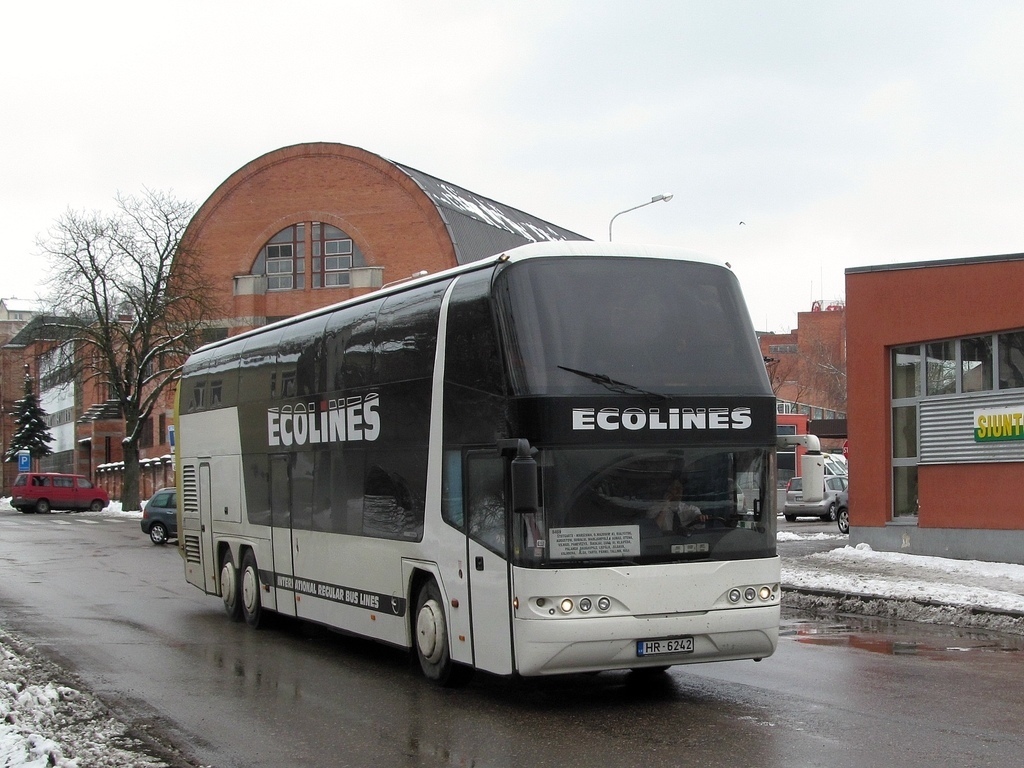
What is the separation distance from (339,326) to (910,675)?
6.49m

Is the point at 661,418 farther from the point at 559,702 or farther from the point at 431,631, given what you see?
the point at 431,631

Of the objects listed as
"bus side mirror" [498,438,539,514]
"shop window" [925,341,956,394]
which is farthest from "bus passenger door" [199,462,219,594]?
"shop window" [925,341,956,394]

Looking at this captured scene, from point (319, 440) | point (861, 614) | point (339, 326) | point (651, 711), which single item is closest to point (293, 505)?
point (319, 440)

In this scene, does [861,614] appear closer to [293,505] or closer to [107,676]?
[293,505]

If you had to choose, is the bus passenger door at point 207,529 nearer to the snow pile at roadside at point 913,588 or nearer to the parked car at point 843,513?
the snow pile at roadside at point 913,588

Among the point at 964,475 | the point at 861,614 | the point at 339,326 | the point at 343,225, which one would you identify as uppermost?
the point at 343,225

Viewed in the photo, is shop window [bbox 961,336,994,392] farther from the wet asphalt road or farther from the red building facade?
the wet asphalt road

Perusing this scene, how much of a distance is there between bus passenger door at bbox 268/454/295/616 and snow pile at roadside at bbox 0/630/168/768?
9.88 ft

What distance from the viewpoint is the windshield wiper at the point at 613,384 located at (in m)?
9.51

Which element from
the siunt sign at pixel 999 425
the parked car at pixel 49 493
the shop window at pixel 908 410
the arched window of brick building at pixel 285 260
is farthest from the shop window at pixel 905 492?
the parked car at pixel 49 493

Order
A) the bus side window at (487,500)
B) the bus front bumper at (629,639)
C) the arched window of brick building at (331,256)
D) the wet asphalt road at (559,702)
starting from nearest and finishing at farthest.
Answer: the wet asphalt road at (559,702), the bus front bumper at (629,639), the bus side window at (487,500), the arched window of brick building at (331,256)

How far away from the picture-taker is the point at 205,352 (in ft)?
57.5

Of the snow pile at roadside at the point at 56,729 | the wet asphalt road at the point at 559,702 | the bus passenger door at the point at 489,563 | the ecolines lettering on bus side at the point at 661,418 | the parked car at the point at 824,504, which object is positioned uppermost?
the ecolines lettering on bus side at the point at 661,418

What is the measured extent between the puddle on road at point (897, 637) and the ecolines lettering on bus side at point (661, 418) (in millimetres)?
4479
